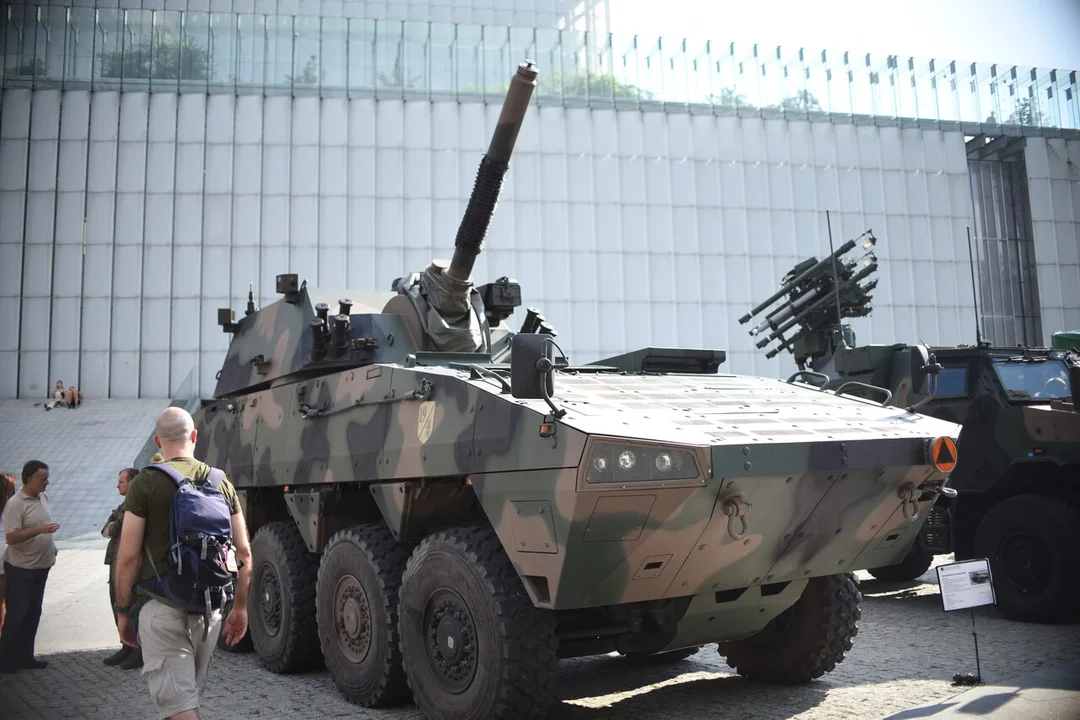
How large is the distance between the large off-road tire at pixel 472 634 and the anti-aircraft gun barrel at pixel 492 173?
7.71 ft

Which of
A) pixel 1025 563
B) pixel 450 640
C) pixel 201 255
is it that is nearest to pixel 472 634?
pixel 450 640

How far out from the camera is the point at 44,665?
730 centimetres

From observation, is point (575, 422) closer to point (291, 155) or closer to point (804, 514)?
point (804, 514)

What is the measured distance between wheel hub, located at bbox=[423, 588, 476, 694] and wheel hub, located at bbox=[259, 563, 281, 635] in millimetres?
2134

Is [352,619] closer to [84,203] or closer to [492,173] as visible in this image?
[492,173]

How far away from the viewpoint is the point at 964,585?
593 centimetres

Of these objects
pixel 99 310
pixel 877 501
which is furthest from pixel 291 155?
pixel 877 501

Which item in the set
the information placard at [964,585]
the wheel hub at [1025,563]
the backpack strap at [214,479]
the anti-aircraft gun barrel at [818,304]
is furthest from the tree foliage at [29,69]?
the information placard at [964,585]

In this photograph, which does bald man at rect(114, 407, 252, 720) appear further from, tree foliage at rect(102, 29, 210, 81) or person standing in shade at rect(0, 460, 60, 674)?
tree foliage at rect(102, 29, 210, 81)

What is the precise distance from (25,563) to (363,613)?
3.04m

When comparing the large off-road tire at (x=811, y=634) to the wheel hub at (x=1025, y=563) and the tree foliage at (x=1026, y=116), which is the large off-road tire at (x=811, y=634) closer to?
the wheel hub at (x=1025, y=563)

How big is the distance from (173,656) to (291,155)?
23093 millimetres

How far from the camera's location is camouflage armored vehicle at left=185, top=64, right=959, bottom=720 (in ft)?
14.7

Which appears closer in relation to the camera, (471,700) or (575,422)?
(575,422)
